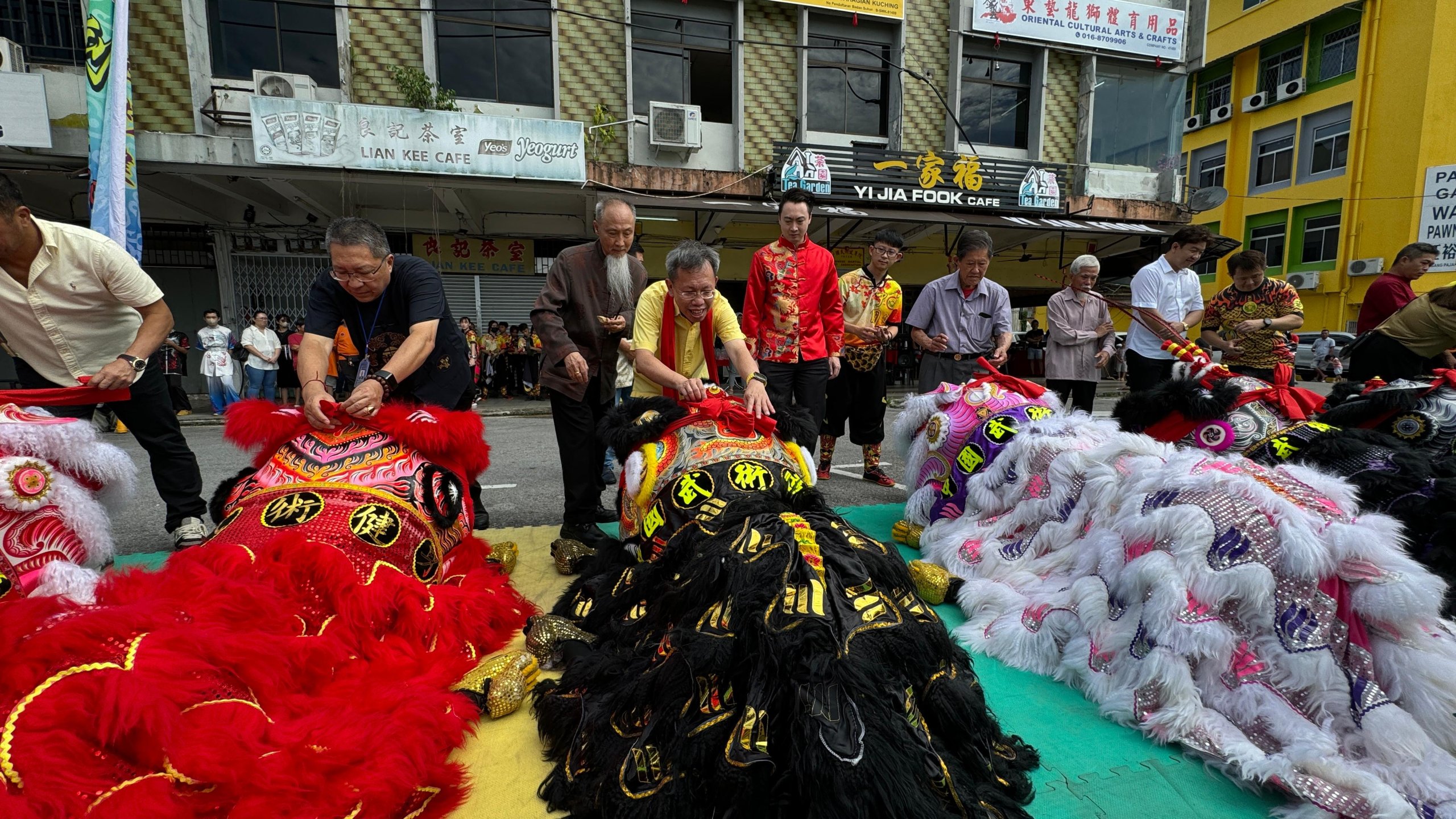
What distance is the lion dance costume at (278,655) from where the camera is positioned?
109cm

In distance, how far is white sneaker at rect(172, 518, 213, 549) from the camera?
9.36ft

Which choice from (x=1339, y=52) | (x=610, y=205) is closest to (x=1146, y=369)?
(x=610, y=205)

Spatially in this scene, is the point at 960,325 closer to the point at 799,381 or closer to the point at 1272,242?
→ the point at 799,381

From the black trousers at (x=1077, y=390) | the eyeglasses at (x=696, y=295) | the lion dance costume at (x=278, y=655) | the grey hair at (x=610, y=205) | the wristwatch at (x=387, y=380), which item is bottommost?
the lion dance costume at (x=278, y=655)

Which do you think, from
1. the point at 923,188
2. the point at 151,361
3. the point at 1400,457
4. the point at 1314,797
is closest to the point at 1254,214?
the point at 923,188

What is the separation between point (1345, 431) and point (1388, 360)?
9.21 feet

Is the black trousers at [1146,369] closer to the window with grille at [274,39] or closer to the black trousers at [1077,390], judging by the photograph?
the black trousers at [1077,390]

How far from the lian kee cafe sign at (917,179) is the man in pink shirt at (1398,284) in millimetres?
6189

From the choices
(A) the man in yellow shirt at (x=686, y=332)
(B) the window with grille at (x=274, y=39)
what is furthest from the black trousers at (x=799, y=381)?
(B) the window with grille at (x=274, y=39)

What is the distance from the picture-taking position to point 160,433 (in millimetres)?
2805

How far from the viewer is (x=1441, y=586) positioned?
4.68 feet

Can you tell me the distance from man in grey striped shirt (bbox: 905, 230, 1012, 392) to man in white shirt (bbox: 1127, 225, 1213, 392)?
3.28 ft

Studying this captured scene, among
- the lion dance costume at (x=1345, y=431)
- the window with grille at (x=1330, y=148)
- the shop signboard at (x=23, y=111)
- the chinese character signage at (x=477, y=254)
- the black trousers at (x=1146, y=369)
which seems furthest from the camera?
the window with grille at (x=1330, y=148)

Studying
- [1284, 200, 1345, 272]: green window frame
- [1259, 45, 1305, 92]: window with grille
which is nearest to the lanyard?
[1284, 200, 1345, 272]: green window frame
